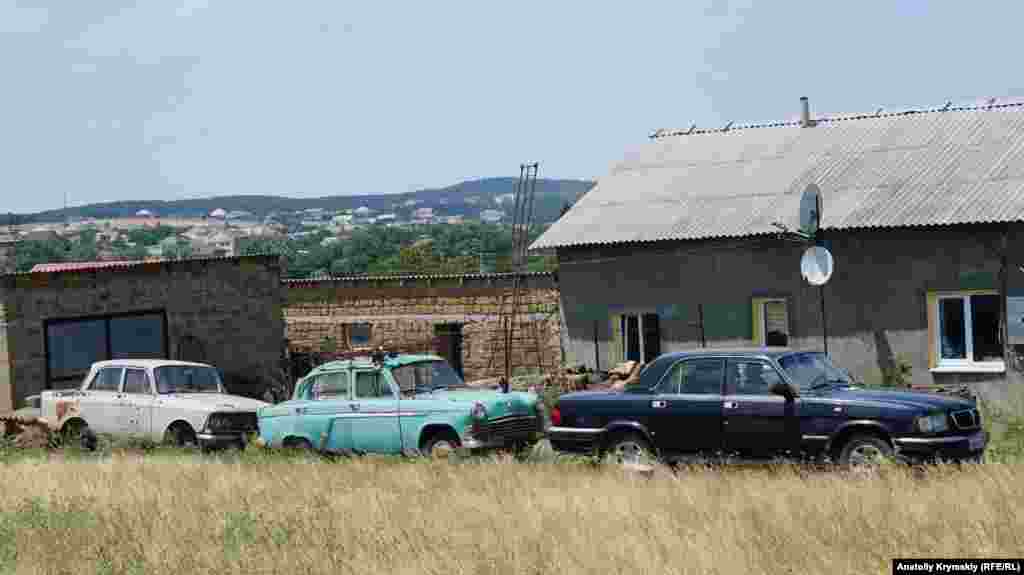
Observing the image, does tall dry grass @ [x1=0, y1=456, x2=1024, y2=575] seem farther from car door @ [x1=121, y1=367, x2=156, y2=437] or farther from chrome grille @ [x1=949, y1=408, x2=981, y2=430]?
car door @ [x1=121, y1=367, x2=156, y2=437]

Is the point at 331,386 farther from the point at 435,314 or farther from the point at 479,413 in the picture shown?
the point at 435,314

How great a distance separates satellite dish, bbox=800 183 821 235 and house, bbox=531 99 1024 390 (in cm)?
73

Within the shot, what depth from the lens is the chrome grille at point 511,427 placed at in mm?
17531

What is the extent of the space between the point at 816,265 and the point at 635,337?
4848 millimetres

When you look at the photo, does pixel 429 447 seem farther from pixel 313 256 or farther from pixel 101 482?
pixel 313 256

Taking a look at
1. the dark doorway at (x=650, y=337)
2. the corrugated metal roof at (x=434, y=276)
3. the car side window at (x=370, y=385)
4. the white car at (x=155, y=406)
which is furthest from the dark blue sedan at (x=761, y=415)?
the corrugated metal roof at (x=434, y=276)

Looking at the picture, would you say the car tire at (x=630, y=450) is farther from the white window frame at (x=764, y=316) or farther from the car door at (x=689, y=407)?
the white window frame at (x=764, y=316)

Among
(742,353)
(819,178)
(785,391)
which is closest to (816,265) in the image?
(819,178)

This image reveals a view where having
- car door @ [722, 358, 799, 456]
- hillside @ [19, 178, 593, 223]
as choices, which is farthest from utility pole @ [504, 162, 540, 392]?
hillside @ [19, 178, 593, 223]

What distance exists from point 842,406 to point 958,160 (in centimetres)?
1228

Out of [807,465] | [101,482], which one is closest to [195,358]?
[101,482]

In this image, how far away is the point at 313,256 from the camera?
88.5m

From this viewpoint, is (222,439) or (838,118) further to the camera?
(838,118)

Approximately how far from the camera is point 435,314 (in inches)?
1487
